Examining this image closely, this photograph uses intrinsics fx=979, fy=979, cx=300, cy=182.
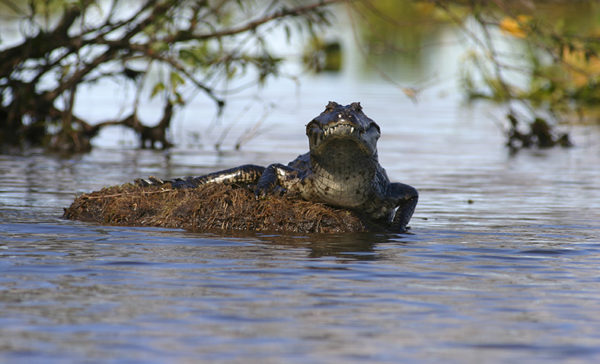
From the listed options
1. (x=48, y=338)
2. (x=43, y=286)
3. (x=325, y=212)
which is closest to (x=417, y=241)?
(x=325, y=212)

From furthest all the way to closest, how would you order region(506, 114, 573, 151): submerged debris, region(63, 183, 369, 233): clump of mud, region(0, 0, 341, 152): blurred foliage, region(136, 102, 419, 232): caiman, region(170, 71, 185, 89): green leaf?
region(506, 114, 573, 151): submerged debris < region(0, 0, 341, 152): blurred foliage < region(170, 71, 185, 89): green leaf < region(63, 183, 369, 233): clump of mud < region(136, 102, 419, 232): caiman

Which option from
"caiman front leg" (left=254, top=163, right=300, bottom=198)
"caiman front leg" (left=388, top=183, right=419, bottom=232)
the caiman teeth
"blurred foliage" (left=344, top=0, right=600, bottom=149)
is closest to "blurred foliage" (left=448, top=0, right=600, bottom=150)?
"blurred foliage" (left=344, top=0, right=600, bottom=149)

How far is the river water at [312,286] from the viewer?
5070 mm

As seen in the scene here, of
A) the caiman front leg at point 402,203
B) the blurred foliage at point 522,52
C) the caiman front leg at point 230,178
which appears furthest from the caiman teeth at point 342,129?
the blurred foliage at point 522,52

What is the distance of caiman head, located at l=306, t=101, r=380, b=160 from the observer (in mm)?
8133

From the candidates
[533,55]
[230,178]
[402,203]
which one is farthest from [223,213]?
[533,55]

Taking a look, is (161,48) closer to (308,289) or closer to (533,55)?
(533,55)

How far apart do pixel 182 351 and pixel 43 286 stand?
5.79 feet

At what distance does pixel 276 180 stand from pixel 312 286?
2.97 m

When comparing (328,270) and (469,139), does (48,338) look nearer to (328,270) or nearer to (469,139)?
(328,270)

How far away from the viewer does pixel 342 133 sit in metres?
8.14

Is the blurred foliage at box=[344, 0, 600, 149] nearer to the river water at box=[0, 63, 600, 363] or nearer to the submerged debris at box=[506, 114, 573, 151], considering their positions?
the submerged debris at box=[506, 114, 573, 151]

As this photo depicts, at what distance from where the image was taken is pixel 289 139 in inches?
765

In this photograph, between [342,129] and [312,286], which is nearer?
[312,286]
